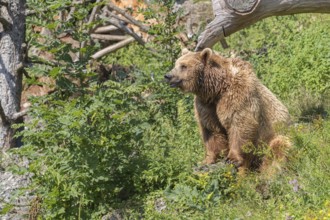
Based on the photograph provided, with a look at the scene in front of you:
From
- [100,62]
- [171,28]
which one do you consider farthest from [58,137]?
[100,62]

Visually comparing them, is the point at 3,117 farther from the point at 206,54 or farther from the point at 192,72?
the point at 206,54

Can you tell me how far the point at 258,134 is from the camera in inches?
336

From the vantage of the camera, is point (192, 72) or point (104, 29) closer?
point (192, 72)

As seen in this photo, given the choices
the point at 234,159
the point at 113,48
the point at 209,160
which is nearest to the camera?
the point at 234,159

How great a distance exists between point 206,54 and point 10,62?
311 centimetres

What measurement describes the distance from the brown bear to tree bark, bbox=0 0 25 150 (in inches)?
105

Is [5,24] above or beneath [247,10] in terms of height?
above

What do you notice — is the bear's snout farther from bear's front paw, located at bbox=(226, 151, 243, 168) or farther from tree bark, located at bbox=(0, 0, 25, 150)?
tree bark, located at bbox=(0, 0, 25, 150)

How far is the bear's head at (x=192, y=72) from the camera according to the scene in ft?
28.8

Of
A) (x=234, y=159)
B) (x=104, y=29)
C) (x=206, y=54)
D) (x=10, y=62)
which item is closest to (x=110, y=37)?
(x=104, y=29)

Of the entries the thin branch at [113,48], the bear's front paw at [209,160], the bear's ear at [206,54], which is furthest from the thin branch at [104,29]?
the bear's front paw at [209,160]

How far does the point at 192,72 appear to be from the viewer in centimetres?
883

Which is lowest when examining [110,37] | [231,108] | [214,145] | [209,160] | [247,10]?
[209,160]

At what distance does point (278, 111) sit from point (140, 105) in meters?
1.65
